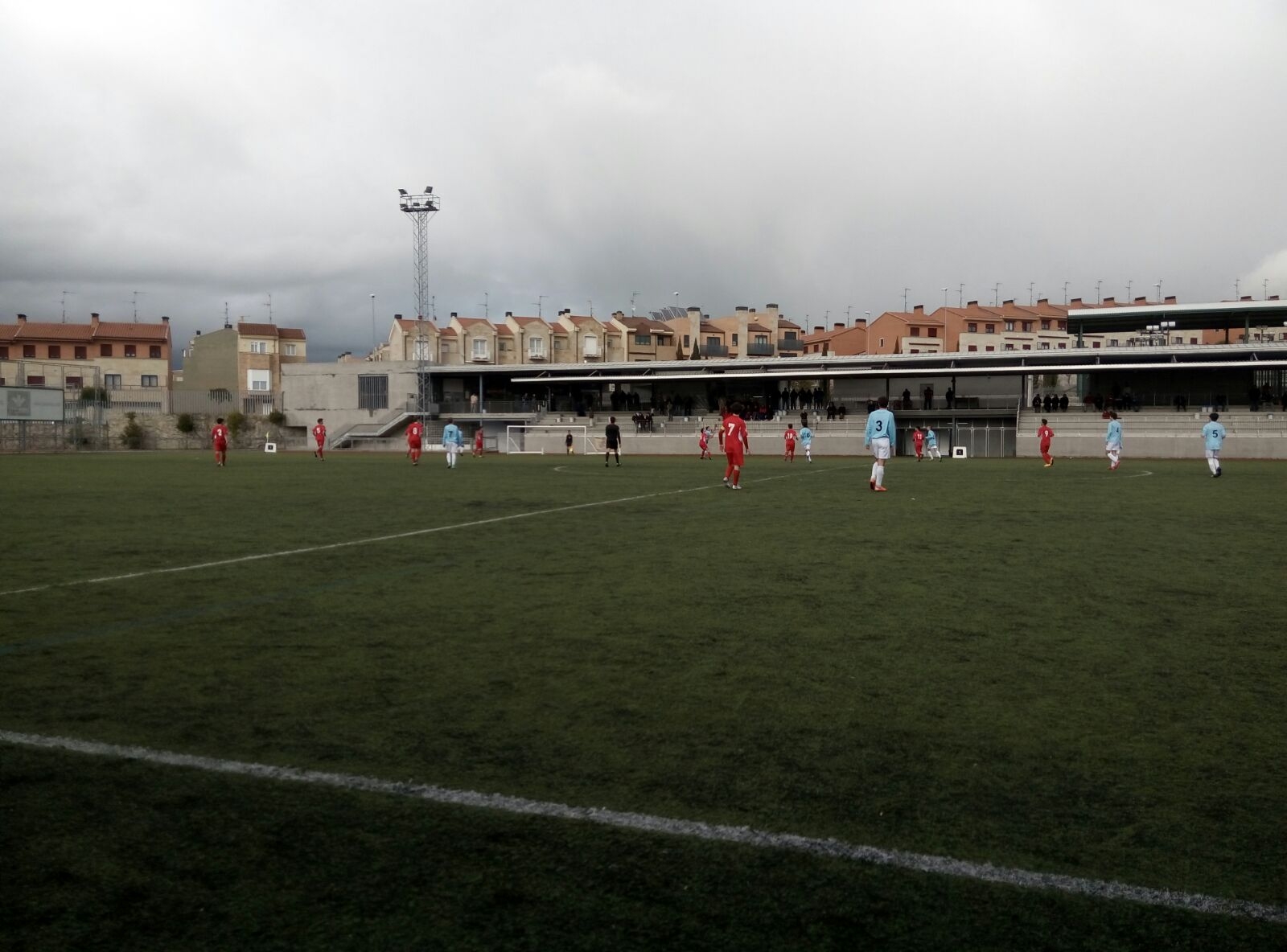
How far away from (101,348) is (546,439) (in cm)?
6185

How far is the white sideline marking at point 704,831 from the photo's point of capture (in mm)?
3137

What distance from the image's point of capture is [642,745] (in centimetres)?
459

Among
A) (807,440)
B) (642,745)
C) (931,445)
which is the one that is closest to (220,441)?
(807,440)

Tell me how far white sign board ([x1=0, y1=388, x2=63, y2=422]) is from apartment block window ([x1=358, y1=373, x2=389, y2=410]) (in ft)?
75.6

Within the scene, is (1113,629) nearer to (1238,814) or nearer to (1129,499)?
(1238,814)

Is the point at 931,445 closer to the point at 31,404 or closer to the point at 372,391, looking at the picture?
the point at 372,391

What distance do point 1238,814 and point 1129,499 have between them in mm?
17878

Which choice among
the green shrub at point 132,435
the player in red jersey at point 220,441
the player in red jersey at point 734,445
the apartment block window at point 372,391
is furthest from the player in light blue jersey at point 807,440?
the green shrub at point 132,435

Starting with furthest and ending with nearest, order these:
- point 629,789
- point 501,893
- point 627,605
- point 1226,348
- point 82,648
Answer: point 1226,348 < point 627,605 < point 82,648 < point 629,789 < point 501,893

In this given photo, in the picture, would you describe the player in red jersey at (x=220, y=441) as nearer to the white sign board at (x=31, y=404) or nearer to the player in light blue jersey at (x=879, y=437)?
the player in light blue jersey at (x=879, y=437)

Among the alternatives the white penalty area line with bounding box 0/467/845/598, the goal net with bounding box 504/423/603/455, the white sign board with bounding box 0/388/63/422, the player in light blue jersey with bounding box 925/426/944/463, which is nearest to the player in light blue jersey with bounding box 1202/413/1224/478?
the white penalty area line with bounding box 0/467/845/598

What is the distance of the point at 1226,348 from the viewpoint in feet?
202

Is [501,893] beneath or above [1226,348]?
beneath

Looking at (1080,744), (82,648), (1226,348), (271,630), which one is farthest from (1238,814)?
(1226,348)
